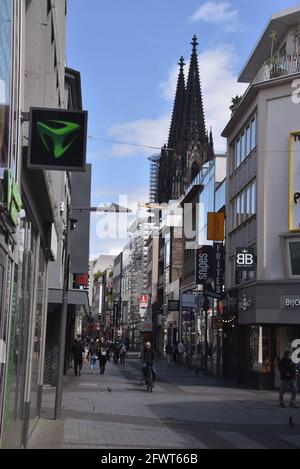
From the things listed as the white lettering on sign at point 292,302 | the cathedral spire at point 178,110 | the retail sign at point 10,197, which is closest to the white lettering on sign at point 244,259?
the white lettering on sign at point 292,302

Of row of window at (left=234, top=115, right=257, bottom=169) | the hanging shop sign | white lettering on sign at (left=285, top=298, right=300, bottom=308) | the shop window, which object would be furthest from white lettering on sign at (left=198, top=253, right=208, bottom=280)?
white lettering on sign at (left=285, top=298, right=300, bottom=308)

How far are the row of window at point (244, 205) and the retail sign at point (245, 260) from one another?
2085 mm

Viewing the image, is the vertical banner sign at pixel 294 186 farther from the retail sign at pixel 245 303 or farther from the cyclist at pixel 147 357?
the cyclist at pixel 147 357

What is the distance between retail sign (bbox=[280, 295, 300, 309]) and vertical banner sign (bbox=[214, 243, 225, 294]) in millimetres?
9265

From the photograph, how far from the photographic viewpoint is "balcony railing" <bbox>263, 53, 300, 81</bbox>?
105 ft

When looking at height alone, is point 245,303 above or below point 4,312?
above

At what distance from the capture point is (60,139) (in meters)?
9.21

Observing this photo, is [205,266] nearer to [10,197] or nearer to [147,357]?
[147,357]

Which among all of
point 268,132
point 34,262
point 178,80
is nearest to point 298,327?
point 268,132

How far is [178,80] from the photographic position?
396 ft

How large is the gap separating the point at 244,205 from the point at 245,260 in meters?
4.61

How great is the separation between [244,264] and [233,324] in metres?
5.36

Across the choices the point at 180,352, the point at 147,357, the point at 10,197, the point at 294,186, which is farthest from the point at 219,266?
the point at 10,197

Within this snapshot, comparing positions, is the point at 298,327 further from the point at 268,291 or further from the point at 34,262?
the point at 34,262
